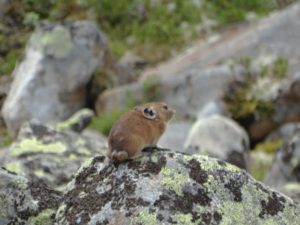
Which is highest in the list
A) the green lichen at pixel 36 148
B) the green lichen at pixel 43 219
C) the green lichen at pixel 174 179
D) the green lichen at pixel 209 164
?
the green lichen at pixel 209 164

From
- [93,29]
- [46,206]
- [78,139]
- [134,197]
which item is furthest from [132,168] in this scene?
[93,29]

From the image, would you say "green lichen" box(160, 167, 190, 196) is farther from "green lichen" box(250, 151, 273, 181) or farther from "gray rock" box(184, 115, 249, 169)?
"green lichen" box(250, 151, 273, 181)

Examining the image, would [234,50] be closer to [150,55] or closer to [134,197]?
[150,55]

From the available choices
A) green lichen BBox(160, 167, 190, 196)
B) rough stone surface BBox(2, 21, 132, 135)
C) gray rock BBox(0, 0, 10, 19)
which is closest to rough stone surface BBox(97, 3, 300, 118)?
rough stone surface BBox(2, 21, 132, 135)

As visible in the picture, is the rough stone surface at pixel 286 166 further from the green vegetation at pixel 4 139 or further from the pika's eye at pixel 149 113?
the pika's eye at pixel 149 113

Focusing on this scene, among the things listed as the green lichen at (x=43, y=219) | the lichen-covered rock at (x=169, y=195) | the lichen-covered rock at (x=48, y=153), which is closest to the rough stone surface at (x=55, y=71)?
the lichen-covered rock at (x=48, y=153)
